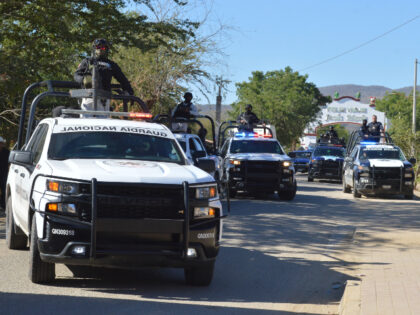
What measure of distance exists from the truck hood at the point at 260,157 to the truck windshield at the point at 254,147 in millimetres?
527

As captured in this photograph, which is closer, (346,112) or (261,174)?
(261,174)

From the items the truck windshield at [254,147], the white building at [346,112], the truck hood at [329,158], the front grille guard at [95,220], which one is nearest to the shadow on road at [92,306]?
the front grille guard at [95,220]

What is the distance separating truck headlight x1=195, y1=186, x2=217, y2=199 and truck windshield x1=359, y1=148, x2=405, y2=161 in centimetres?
1755

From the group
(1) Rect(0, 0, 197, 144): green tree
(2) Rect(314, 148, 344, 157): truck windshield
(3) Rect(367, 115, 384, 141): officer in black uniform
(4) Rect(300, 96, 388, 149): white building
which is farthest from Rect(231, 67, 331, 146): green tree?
(1) Rect(0, 0, 197, 144): green tree

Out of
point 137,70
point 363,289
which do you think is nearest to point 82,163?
point 363,289

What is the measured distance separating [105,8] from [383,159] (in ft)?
34.9

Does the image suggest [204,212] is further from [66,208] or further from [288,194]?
[288,194]

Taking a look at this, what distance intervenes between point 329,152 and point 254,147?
47.7ft

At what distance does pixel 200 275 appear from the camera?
315 inches

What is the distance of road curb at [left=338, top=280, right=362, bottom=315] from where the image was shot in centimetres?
682

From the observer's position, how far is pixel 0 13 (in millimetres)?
17562

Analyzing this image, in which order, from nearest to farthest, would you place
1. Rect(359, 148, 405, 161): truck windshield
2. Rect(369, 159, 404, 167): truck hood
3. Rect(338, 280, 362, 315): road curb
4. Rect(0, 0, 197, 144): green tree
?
Rect(338, 280, 362, 315): road curb → Rect(0, 0, 197, 144): green tree → Rect(369, 159, 404, 167): truck hood → Rect(359, 148, 405, 161): truck windshield

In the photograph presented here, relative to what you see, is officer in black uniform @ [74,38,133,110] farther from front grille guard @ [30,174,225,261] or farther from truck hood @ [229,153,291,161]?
truck hood @ [229,153,291,161]

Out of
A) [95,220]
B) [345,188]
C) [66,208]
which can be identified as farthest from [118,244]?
[345,188]
